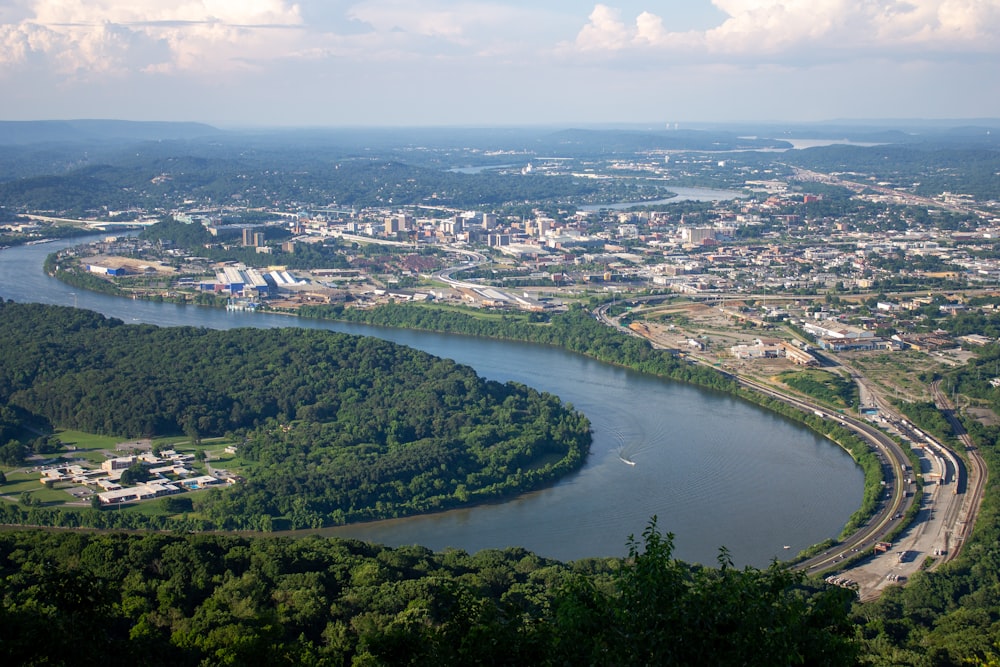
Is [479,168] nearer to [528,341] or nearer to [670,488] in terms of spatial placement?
[528,341]

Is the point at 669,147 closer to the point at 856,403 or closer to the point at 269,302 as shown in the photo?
the point at 269,302

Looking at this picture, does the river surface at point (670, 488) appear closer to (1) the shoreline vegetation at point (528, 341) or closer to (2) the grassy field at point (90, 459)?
(1) the shoreline vegetation at point (528, 341)

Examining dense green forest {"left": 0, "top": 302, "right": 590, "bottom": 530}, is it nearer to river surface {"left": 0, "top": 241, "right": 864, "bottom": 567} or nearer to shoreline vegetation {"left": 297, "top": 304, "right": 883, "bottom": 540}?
river surface {"left": 0, "top": 241, "right": 864, "bottom": 567}

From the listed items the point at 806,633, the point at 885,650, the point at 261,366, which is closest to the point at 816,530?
the point at 885,650

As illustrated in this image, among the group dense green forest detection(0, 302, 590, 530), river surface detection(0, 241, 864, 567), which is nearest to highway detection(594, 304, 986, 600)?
river surface detection(0, 241, 864, 567)

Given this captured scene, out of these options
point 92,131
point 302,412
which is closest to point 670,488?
point 302,412

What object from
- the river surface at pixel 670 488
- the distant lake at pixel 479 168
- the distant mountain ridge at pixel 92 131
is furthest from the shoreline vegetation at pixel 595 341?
the distant mountain ridge at pixel 92 131
